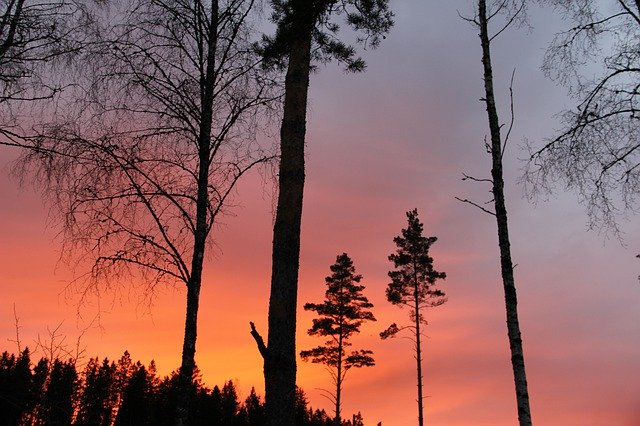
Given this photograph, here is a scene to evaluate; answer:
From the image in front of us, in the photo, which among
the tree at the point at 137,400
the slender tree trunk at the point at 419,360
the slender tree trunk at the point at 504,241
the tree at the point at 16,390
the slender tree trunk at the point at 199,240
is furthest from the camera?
the tree at the point at 137,400

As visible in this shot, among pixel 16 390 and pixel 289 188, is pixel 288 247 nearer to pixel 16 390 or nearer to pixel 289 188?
pixel 289 188

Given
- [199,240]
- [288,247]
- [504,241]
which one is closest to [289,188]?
[288,247]

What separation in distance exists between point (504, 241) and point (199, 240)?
5234 mm

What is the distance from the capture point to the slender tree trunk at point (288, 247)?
557cm

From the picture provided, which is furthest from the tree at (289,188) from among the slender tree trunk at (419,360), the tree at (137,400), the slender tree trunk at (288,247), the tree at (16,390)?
the tree at (137,400)

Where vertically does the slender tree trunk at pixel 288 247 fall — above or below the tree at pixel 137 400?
below

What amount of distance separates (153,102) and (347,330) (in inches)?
979

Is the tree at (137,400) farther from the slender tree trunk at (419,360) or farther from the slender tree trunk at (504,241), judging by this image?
the slender tree trunk at (504,241)

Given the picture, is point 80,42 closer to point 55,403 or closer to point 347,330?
point 55,403

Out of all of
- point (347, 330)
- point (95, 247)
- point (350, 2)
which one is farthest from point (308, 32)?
point (347, 330)

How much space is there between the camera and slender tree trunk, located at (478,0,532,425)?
7.77m

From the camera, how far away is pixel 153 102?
8.52 m

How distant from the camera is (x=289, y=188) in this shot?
20.6ft

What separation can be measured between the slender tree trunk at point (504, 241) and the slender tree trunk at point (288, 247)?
405 centimetres
